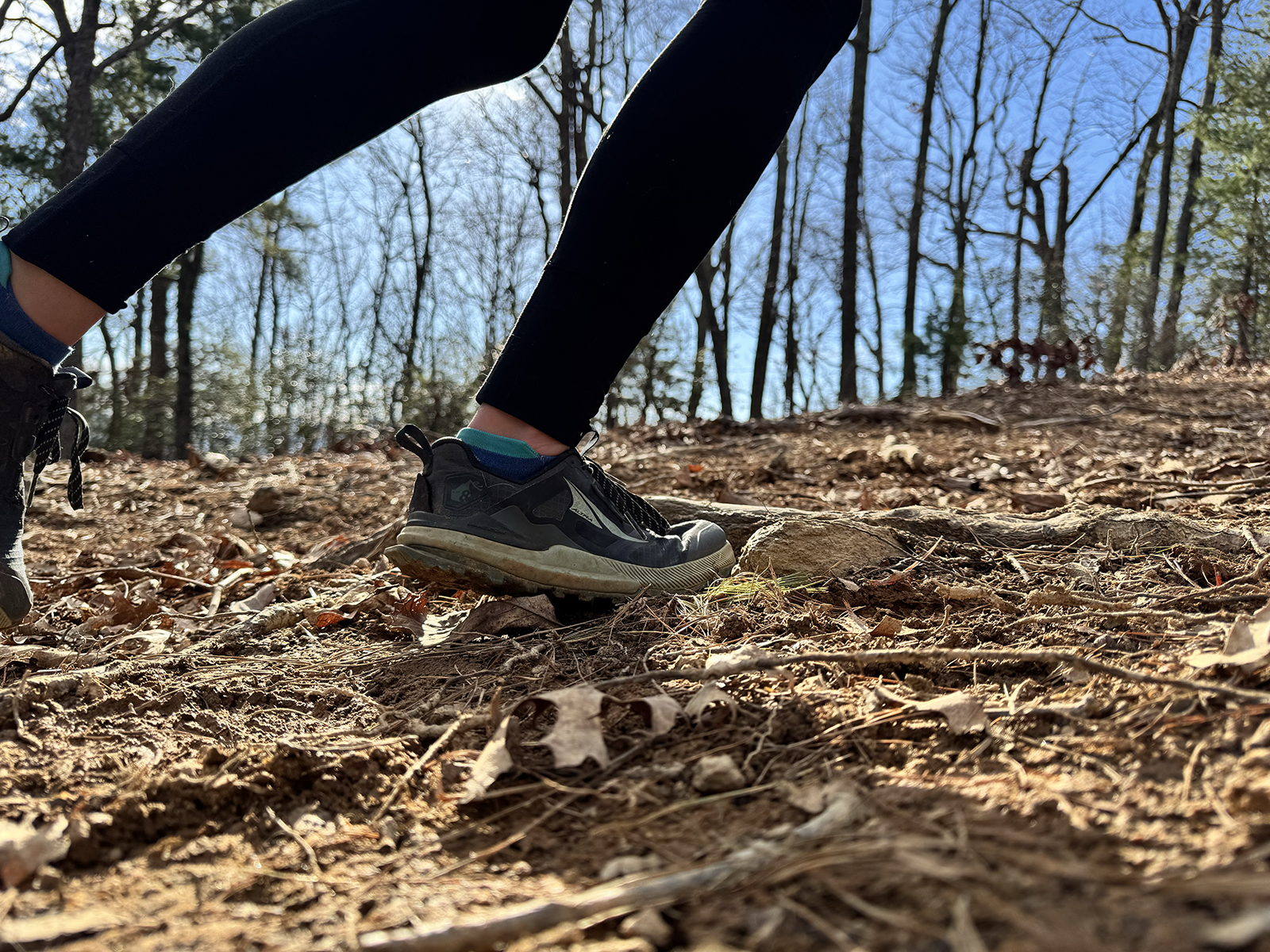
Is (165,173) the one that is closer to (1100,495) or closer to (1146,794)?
(1146,794)

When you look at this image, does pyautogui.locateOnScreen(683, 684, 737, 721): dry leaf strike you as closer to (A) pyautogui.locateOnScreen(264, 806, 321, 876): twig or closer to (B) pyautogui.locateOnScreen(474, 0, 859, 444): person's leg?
(A) pyautogui.locateOnScreen(264, 806, 321, 876): twig

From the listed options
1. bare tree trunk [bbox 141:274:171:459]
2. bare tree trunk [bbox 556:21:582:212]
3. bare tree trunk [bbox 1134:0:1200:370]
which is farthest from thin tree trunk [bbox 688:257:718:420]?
bare tree trunk [bbox 141:274:171:459]

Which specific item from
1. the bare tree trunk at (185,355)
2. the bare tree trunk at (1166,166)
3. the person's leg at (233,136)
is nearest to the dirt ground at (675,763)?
the person's leg at (233,136)

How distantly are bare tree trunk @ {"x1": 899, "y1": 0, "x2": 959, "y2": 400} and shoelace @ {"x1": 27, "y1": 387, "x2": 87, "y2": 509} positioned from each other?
11188 mm

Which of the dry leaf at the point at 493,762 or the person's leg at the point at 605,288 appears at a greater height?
the person's leg at the point at 605,288

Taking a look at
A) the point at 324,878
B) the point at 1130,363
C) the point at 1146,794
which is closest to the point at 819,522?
the point at 1146,794

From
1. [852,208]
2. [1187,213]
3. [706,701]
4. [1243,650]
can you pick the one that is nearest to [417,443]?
[706,701]

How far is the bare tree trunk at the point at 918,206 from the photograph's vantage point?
39.9ft

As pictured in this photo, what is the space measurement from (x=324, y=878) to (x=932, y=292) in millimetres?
24094

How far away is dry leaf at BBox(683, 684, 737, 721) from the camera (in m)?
0.94

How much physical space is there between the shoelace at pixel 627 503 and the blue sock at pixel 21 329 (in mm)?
916

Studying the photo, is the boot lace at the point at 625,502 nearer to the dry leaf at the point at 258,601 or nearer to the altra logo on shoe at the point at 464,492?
the altra logo on shoe at the point at 464,492

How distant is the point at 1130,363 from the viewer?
662 inches

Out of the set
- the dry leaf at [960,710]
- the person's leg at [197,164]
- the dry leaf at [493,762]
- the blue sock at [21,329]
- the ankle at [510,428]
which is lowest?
the dry leaf at [493,762]
